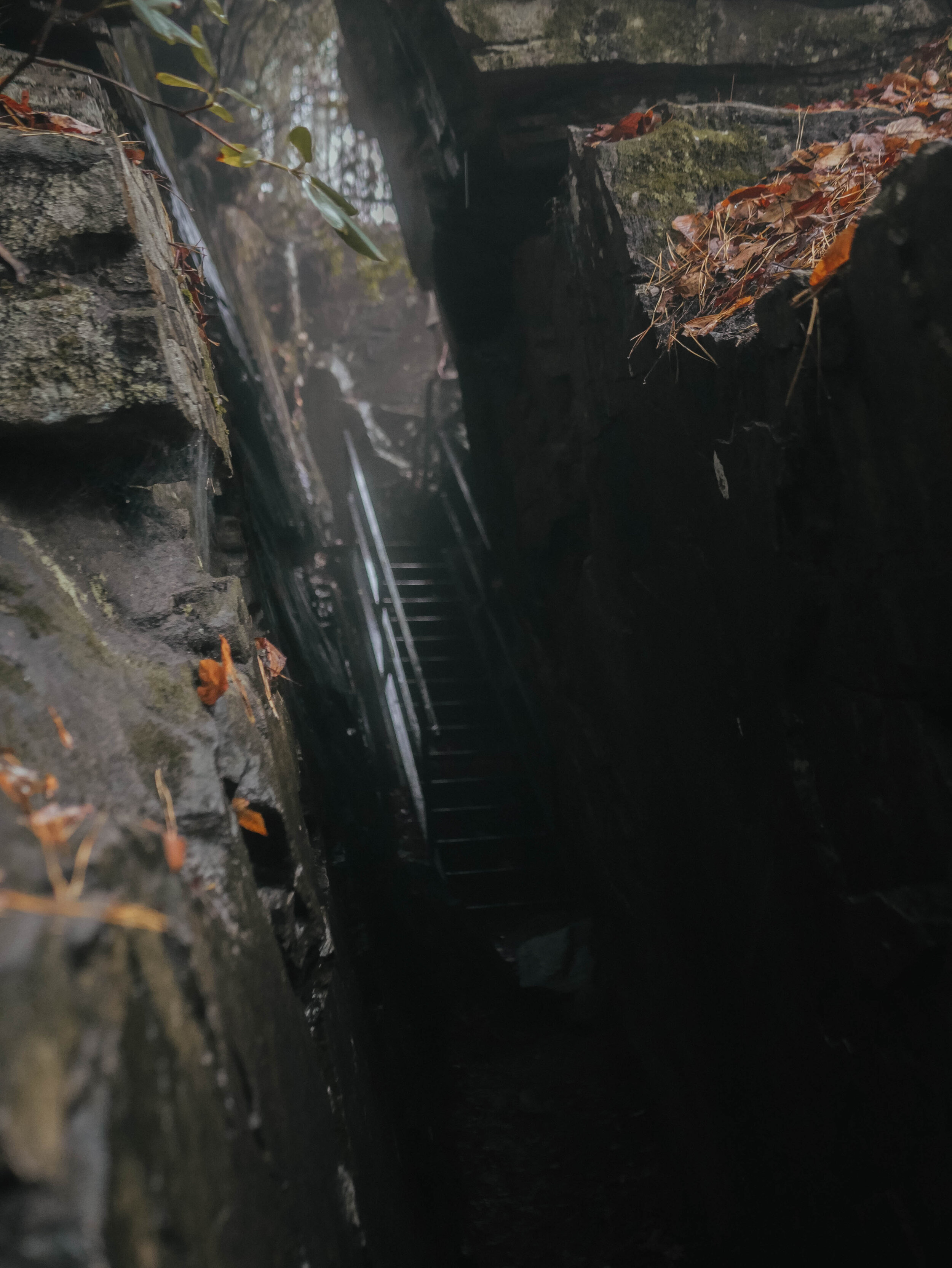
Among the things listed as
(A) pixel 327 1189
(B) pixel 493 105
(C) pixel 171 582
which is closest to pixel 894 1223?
(A) pixel 327 1189

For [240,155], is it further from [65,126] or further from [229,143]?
[65,126]

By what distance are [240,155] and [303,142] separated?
24cm

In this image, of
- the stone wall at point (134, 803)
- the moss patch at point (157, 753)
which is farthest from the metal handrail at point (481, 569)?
the moss patch at point (157, 753)

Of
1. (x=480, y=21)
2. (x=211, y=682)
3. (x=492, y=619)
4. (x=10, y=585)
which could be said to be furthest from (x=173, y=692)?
(x=492, y=619)

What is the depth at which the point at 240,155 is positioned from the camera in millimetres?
1706

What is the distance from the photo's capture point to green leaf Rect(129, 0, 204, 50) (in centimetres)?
155

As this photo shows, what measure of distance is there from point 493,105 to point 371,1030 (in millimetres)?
4255

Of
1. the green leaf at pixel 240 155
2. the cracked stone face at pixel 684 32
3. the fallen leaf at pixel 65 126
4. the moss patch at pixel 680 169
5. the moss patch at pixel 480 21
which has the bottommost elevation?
the green leaf at pixel 240 155

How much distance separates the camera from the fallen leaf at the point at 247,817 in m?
1.45

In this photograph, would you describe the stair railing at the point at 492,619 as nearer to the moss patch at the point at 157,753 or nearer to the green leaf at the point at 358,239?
the green leaf at the point at 358,239

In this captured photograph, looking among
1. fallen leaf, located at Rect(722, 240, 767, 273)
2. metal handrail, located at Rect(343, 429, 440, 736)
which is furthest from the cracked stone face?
metal handrail, located at Rect(343, 429, 440, 736)

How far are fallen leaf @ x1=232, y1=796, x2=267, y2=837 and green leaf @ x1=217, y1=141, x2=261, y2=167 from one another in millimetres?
1282

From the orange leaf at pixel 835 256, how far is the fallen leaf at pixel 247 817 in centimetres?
174

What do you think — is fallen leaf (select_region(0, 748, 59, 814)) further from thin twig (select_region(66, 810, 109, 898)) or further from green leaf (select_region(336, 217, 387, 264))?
green leaf (select_region(336, 217, 387, 264))
